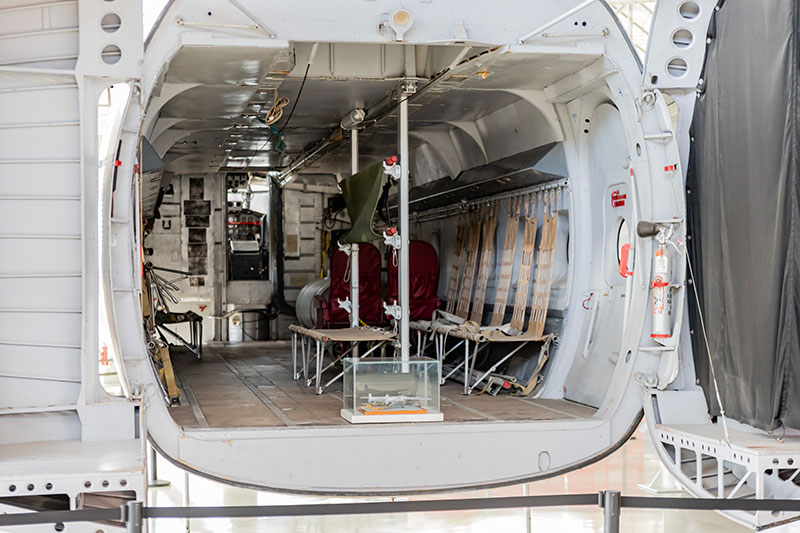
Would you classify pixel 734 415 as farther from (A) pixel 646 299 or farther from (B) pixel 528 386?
(B) pixel 528 386

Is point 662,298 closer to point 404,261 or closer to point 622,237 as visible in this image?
point 622,237

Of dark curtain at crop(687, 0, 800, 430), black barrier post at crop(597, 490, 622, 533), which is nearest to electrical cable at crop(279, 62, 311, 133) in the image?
dark curtain at crop(687, 0, 800, 430)

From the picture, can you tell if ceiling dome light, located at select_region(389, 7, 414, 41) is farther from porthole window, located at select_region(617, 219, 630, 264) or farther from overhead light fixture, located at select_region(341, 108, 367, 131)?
overhead light fixture, located at select_region(341, 108, 367, 131)

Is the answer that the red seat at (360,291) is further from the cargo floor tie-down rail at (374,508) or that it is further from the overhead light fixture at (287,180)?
the cargo floor tie-down rail at (374,508)

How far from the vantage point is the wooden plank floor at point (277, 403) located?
6.77 metres

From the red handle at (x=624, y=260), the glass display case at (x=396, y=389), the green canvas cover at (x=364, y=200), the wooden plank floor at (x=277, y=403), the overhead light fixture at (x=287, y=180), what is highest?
the overhead light fixture at (x=287, y=180)

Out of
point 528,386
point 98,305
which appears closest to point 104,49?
point 98,305

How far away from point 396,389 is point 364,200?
10.5ft

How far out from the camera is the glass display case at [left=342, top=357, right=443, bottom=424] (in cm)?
656

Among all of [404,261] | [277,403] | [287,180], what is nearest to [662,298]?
[404,261]

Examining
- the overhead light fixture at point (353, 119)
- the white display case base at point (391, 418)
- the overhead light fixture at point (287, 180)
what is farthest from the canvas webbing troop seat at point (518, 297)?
the overhead light fixture at point (287, 180)

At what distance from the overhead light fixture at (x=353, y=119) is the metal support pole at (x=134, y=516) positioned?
6161 millimetres

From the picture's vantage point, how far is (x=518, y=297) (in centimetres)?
924

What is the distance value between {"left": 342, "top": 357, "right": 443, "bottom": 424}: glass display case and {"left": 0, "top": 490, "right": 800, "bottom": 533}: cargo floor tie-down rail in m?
2.26
